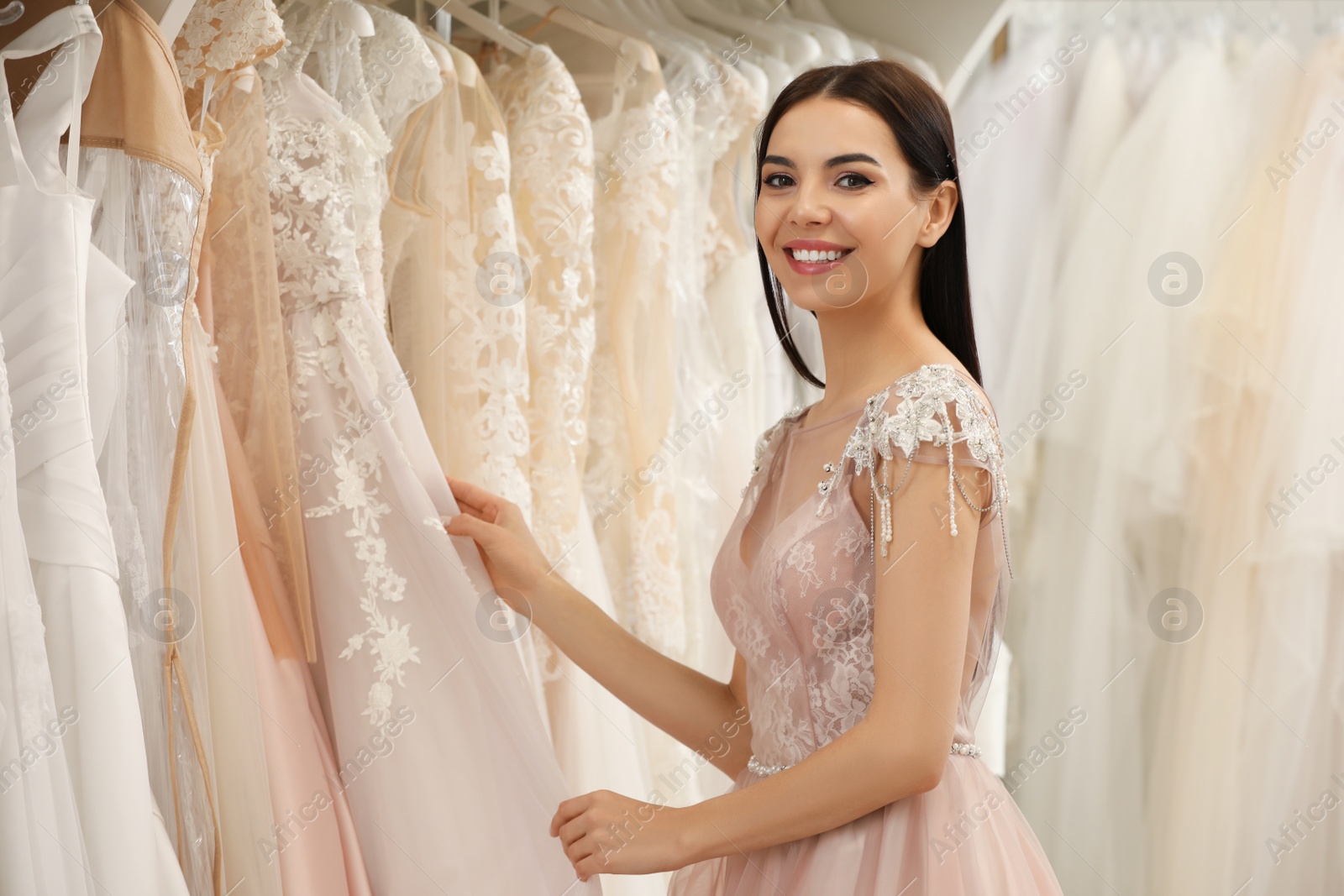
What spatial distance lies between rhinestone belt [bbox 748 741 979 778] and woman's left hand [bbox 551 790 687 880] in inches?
4.2

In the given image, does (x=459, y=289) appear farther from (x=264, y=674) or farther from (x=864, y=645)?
(x=864, y=645)

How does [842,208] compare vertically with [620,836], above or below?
above

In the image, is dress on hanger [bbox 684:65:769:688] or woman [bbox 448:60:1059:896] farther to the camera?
dress on hanger [bbox 684:65:769:688]

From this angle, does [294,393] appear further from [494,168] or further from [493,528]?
[494,168]

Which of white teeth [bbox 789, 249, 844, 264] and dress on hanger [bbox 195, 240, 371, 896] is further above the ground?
white teeth [bbox 789, 249, 844, 264]

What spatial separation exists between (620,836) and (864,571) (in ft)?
0.98

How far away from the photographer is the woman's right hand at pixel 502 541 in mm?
1117

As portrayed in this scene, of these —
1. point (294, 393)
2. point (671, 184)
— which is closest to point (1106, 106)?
point (671, 184)

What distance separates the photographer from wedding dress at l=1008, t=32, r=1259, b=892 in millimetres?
1667

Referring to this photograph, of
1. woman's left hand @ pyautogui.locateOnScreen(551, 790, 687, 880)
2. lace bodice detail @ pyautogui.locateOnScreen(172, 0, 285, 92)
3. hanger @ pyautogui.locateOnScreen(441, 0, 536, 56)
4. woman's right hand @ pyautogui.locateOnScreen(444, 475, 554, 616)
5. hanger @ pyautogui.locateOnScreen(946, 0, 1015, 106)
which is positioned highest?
hanger @ pyautogui.locateOnScreen(946, 0, 1015, 106)

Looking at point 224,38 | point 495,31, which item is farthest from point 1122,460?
point 224,38

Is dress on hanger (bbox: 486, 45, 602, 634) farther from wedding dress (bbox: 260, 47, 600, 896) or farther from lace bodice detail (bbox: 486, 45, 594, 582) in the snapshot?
wedding dress (bbox: 260, 47, 600, 896)

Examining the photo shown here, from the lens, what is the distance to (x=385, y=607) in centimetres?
101
